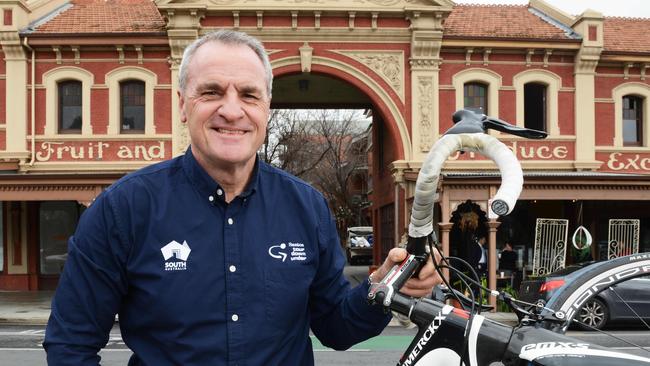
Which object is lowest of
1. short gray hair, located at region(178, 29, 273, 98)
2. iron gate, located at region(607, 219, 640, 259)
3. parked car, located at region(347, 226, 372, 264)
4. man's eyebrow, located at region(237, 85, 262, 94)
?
parked car, located at region(347, 226, 372, 264)

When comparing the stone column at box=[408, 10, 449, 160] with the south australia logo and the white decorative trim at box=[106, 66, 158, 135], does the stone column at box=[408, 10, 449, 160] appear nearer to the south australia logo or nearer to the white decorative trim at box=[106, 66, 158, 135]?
the white decorative trim at box=[106, 66, 158, 135]

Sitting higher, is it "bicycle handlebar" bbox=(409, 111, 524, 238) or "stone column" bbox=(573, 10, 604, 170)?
"stone column" bbox=(573, 10, 604, 170)

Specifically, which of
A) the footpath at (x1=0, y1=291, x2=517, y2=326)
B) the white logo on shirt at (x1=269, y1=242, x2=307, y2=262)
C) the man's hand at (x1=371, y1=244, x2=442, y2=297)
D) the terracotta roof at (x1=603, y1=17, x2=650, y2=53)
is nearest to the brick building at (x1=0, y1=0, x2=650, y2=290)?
the terracotta roof at (x1=603, y1=17, x2=650, y2=53)

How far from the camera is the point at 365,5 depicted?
63.4 ft

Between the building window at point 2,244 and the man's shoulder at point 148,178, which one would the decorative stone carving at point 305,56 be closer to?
the building window at point 2,244

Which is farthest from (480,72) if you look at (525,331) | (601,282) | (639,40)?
(525,331)

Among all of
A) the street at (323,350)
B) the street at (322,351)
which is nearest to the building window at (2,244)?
the street at (323,350)

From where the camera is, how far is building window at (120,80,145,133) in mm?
19641

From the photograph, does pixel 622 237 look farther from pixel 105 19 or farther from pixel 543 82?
pixel 105 19

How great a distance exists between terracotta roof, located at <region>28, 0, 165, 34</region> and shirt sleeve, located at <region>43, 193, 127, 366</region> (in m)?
18.1

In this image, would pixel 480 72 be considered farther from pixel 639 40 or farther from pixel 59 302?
pixel 59 302

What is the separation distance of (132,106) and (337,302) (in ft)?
59.7

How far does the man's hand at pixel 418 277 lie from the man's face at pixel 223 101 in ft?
2.06

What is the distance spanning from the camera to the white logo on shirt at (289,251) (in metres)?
2.40
